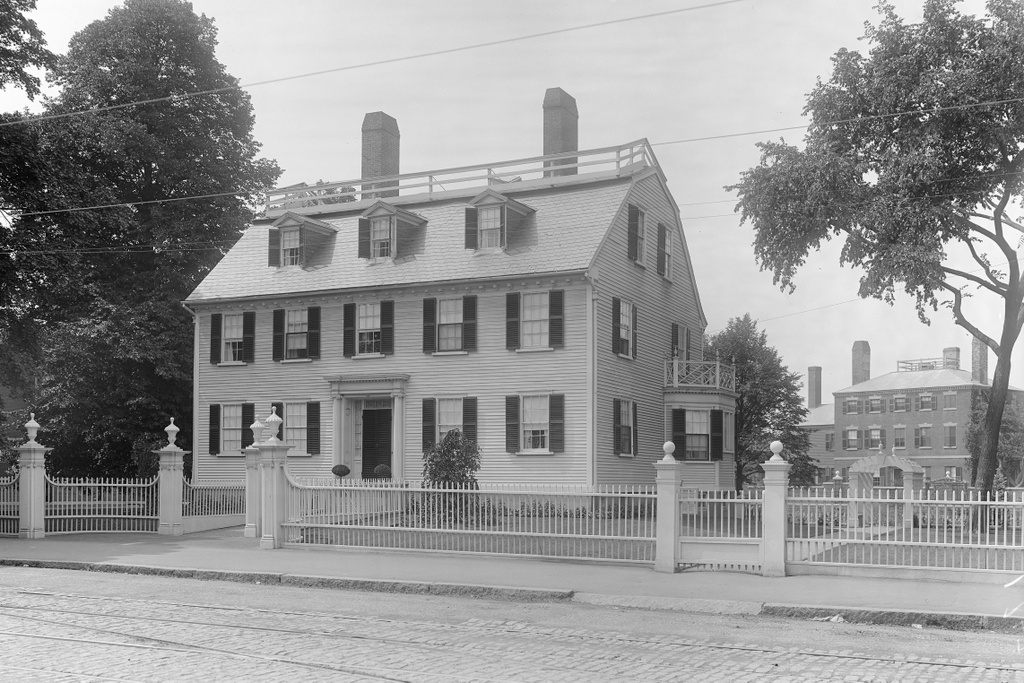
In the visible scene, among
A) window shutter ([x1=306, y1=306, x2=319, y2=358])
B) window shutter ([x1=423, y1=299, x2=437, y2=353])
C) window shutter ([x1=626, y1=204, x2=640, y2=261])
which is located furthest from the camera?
window shutter ([x1=306, y1=306, x2=319, y2=358])

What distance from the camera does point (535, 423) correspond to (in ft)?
95.6

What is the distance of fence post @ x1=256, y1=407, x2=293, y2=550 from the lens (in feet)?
62.0

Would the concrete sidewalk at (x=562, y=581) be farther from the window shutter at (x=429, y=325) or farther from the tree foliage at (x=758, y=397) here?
the tree foliage at (x=758, y=397)

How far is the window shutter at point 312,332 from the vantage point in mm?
32188

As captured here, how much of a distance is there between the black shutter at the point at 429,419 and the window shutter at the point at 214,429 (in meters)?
7.14

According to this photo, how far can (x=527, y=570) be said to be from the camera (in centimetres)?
1569

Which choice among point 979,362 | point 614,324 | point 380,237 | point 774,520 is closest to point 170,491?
point 380,237

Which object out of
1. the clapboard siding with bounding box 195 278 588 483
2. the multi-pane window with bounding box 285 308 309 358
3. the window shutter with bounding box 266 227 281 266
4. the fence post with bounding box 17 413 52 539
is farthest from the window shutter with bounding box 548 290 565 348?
the fence post with bounding box 17 413 52 539

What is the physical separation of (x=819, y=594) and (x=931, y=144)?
66.2ft

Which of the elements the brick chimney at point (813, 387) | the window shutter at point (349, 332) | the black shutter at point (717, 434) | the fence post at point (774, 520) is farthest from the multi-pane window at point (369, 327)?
the brick chimney at point (813, 387)

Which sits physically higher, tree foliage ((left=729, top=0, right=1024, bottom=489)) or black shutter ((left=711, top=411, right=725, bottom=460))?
tree foliage ((left=729, top=0, right=1024, bottom=489))

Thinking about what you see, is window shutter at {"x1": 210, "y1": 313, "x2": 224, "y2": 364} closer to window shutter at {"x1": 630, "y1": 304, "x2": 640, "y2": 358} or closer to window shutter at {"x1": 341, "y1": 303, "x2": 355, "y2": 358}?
window shutter at {"x1": 341, "y1": 303, "x2": 355, "y2": 358}

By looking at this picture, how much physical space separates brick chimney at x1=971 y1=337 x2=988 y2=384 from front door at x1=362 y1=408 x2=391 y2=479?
54.7 m

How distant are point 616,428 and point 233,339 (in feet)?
40.5
